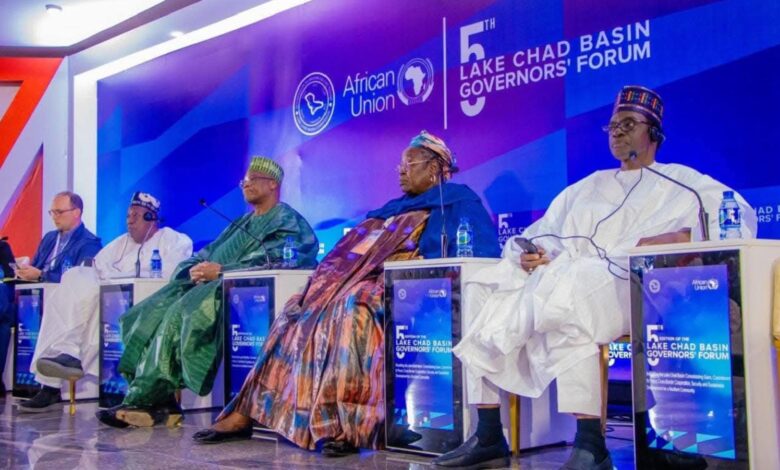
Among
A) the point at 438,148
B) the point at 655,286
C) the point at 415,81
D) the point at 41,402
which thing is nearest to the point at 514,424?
the point at 655,286

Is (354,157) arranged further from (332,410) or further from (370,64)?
(332,410)

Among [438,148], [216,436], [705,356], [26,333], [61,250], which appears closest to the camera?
[705,356]

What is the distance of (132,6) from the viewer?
314 inches

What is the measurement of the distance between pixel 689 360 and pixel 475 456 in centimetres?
92

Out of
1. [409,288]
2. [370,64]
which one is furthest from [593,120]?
[370,64]

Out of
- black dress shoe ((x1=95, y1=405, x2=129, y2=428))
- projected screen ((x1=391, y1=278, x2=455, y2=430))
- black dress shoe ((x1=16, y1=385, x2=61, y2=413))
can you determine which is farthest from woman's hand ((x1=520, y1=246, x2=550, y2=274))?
black dress shoe ((x1=16, y1=385, x2=61, y2=413))

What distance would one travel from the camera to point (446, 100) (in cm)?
550

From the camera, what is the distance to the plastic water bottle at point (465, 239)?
13.0 ft

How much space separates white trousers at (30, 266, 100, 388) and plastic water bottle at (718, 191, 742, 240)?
13.6 feet

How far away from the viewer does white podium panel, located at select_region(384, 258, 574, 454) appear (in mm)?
3605

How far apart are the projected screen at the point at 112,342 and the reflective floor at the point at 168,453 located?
0.75 metres

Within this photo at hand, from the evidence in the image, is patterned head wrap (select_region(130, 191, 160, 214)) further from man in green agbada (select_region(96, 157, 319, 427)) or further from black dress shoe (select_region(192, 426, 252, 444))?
black dress shoe (select_region(192, 426, 252, 444))

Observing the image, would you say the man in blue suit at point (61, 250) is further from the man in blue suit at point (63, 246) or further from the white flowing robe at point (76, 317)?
the white flowing robe at point (76, 317)

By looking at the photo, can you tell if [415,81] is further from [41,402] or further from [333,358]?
[41,402]
